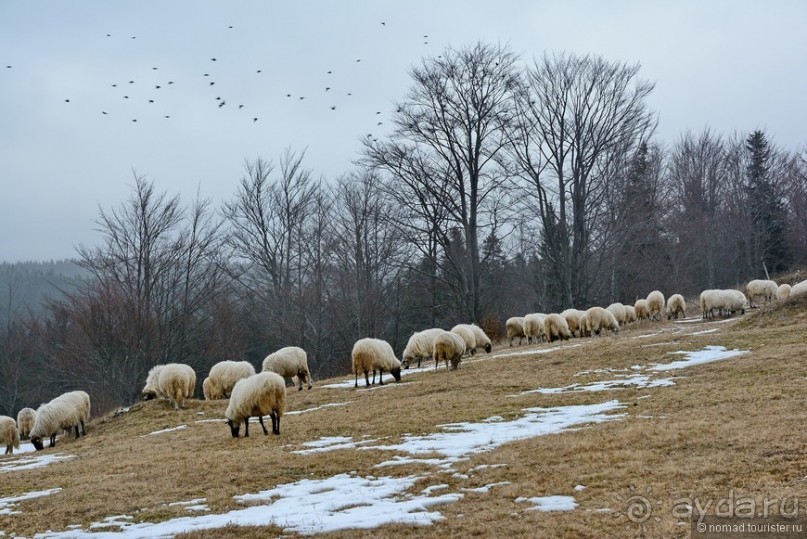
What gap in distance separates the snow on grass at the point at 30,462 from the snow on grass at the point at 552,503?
11.5 meters

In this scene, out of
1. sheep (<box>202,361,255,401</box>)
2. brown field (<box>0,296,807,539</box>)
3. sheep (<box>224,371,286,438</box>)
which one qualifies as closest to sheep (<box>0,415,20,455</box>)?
brown field (<box>0,296,807,539</box>)

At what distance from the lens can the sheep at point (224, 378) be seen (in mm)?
22531

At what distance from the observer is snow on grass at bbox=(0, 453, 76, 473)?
14875 mm

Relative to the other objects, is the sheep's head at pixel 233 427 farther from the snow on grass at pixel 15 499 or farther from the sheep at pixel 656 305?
the sheep at pixel 656 305

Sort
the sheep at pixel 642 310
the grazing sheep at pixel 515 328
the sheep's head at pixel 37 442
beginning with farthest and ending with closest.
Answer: the sheep at pixel 642 310
the grazing sheep at pixel 515 328
the sheep's head at pixel 37 442

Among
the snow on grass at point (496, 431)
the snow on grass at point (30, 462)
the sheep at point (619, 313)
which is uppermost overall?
the sheep at point (619, 313)

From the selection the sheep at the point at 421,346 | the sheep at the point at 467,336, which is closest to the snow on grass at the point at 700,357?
the sheep at the point at 421,346

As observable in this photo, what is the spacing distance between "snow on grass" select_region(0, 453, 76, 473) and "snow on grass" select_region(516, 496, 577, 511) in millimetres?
11469

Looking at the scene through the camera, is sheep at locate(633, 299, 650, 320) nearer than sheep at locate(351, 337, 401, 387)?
No

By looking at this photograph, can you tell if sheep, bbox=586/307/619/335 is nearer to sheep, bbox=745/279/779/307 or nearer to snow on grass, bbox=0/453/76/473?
sheep, bbox=745/279/779/307

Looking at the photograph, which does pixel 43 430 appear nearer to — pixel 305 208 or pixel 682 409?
pixel 682 409

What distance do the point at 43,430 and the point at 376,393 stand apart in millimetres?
A: 9366

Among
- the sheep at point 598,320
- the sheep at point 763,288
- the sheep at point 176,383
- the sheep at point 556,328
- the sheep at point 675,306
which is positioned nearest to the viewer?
the sheep at point 176,383

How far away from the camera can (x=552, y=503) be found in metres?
7.33
